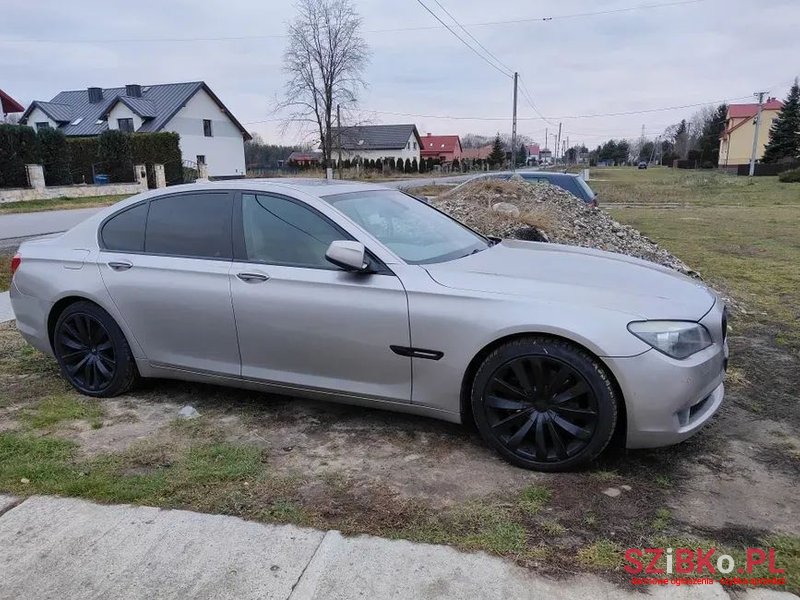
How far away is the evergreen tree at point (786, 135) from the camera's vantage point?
186 feet

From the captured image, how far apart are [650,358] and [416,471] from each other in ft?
4.36

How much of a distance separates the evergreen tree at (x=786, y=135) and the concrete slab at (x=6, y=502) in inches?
2595

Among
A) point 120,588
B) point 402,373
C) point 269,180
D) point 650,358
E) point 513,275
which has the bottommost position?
point 120,588

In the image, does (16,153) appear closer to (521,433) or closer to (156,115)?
(156,115)

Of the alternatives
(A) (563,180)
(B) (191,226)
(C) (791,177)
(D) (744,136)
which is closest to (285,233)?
(B) (191,226)

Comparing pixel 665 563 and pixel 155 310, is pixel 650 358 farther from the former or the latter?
pixel 155 310

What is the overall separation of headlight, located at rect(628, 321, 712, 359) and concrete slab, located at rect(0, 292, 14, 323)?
20.8ft

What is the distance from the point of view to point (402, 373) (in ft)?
11.4

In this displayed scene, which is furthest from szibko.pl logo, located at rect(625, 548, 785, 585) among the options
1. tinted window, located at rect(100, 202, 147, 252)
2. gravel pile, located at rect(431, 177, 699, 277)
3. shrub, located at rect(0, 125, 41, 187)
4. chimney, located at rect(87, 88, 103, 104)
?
chimney, located at rect(87, 88, 103, 104)

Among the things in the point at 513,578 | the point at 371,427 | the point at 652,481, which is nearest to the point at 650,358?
the point at 652,481

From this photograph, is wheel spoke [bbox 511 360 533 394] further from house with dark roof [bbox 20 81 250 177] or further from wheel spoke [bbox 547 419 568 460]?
house with dark roof [bbox 20 81 250 177]

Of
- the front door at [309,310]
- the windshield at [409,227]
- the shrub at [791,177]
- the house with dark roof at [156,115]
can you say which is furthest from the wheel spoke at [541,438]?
the house with dark roof at [156,115]

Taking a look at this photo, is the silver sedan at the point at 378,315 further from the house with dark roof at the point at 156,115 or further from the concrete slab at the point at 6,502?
the house with dark roof at the point at 156,115

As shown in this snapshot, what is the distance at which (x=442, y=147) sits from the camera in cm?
10225
